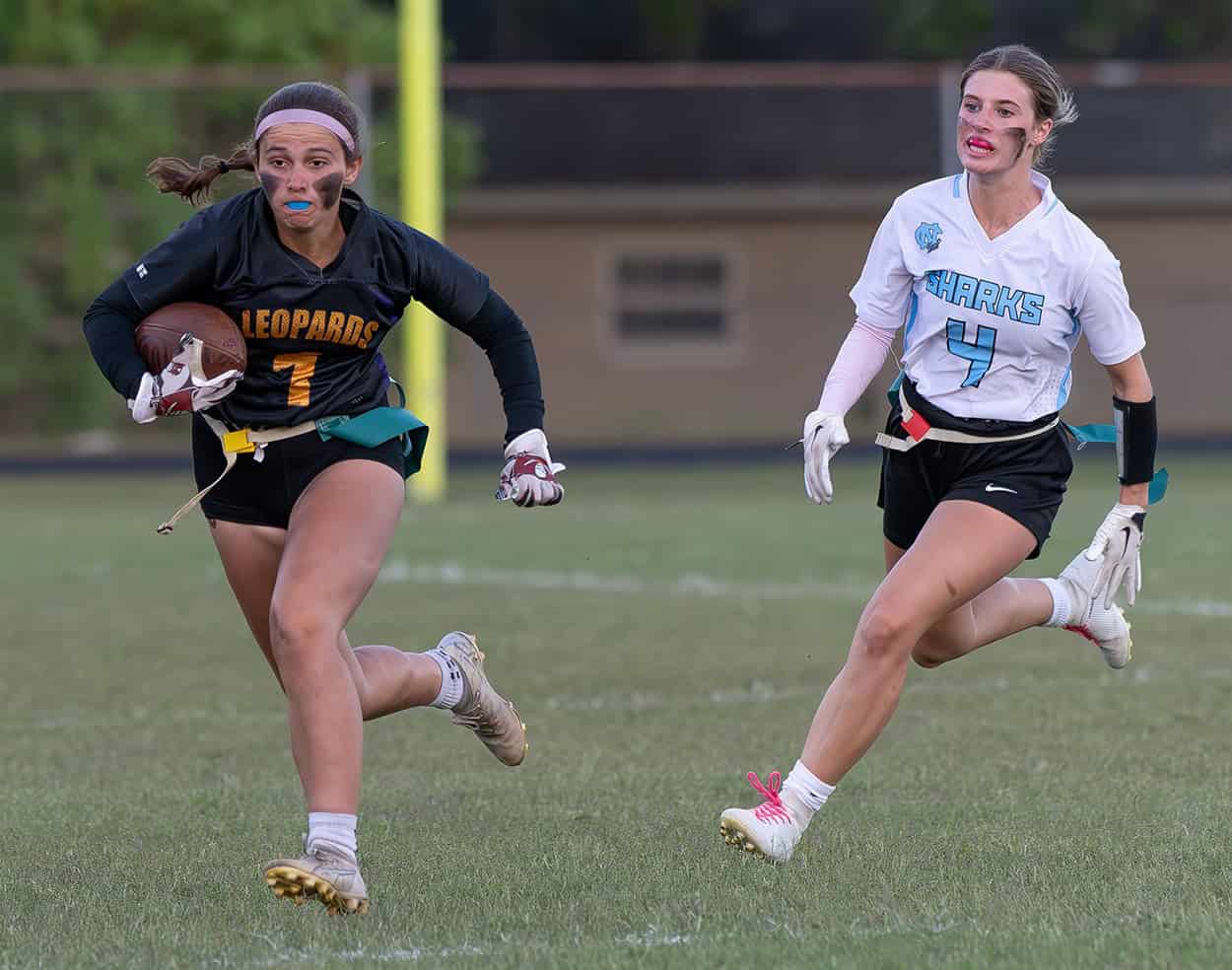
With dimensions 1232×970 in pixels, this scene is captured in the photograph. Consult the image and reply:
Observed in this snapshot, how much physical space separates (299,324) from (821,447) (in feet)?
4.56

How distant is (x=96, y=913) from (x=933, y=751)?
3055 mm

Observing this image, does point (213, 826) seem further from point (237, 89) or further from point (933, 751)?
point (237, 89)

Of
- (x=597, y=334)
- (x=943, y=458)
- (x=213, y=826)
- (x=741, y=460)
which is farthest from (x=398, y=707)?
(x=597, y=334)

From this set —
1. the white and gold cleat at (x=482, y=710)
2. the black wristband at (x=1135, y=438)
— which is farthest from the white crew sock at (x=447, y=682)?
the black wristband at (x=1135, y=438)

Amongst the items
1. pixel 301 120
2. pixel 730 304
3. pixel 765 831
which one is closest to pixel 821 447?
pixel 765 831

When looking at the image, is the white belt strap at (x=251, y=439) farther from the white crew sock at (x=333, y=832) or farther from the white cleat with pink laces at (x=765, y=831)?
the white cleat with pink laces at (x=765, y=831)

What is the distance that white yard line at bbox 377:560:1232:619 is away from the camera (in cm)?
1124

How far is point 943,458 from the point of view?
575 centimetres

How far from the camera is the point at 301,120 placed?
5289mm

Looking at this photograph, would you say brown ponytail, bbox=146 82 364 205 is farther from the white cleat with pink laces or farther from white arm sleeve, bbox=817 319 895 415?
the white cleat with pink laces

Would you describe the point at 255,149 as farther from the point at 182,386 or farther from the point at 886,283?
the point at 886,283

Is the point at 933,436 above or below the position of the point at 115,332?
below

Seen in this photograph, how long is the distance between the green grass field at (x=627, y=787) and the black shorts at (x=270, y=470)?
89 centimetres

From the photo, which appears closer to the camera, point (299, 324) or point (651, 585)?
point (299, 324)
